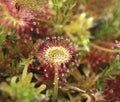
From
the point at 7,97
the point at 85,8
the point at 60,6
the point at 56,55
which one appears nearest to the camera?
the point at 7,97

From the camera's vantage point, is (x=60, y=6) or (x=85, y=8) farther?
(x=85, y=8)

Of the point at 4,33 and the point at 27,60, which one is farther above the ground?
the point at 4,33

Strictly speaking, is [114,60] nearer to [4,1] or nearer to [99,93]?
[99,93]

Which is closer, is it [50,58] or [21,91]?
[21,91]

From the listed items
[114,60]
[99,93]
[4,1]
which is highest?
[4,1]

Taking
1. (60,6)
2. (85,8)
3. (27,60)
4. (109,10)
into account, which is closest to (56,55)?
(27,60)

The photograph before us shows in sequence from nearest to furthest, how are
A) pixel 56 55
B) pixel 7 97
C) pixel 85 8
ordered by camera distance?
pixel 7 97
pixel 56 55
pixel 85 8

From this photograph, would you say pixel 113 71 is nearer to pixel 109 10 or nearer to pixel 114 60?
pixel 114 60

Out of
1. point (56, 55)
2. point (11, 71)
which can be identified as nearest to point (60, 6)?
point (56, 55)
